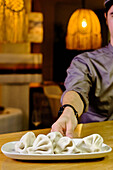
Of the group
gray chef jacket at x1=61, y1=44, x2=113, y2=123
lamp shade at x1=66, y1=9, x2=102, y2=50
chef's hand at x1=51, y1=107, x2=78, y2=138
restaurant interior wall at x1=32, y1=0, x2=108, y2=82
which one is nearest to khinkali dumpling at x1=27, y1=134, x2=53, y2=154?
chef's hand at x1=51, y1=107, x2=78, y2=138

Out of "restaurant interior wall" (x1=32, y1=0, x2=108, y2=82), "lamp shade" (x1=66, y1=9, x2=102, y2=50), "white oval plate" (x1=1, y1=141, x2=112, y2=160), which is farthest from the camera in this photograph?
"restaurant interior wall" (x1=32, y1=0, x2=108, y2=82)

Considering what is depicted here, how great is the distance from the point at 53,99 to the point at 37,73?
714 millimetres

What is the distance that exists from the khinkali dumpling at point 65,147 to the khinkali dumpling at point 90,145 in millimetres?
30

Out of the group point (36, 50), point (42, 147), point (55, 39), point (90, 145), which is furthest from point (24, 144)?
point (55, 39)

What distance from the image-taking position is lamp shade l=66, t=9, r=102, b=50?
3.88 m

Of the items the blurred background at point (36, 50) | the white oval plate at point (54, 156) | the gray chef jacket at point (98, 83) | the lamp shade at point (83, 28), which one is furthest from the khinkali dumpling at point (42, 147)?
the lamp shade at point (83, 28)

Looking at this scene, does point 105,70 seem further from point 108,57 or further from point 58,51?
point 58,51

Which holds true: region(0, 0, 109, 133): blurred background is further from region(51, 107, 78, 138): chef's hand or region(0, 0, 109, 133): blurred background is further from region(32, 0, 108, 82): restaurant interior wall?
region(51, 107, 78, 138): chef's hand

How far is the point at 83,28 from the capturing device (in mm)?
3688

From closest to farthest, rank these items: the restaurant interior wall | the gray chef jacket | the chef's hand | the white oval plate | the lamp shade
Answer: the white oval plate
the chef's hand
the gray chef jacket
the lamp shade
the restaurant interior wall

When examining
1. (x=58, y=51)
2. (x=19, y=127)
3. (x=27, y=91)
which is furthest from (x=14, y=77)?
(x=58, y=51)

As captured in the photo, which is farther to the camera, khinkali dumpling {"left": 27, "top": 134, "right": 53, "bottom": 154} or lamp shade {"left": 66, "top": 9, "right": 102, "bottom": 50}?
lamp shade {"left": 66, "top": 9, "right": 102, "bottom": 50}

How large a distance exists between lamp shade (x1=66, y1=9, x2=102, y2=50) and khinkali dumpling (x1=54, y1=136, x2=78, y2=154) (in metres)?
2.85

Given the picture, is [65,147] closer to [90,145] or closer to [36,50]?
[90,145]
